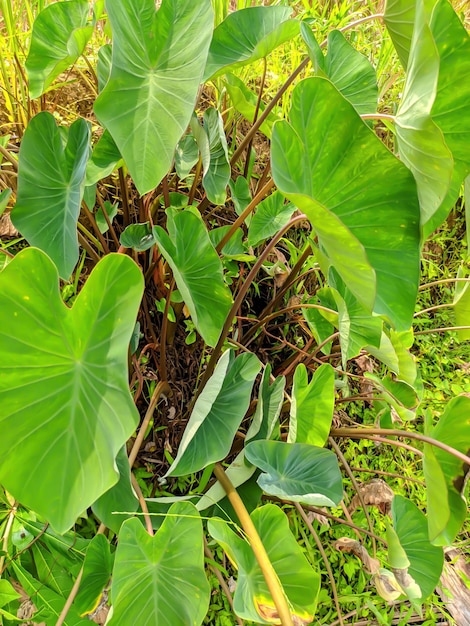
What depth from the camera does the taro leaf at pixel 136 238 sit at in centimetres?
96

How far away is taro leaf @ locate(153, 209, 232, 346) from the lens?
79 centimetres

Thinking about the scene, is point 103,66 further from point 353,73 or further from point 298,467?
point 298,467

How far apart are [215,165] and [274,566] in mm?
759

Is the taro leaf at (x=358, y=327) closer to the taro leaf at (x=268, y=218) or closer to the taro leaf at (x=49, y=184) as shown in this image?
the taro leaf at (x=268, y=218)

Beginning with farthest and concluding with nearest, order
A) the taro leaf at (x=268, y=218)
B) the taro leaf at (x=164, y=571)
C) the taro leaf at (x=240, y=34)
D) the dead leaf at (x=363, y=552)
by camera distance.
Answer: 1. the taro leaf at (x=268, y=218)
2. the taro leaf at (x=240, y=34)
3. the dead leaf at (x=363, y=552)
4. the taro leaf at (x=164, y=571)

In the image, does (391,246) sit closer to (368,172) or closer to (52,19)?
(368,172)

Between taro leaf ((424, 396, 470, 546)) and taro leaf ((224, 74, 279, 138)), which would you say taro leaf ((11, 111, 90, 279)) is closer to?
taro leaf ((224, 74, 279, 138))

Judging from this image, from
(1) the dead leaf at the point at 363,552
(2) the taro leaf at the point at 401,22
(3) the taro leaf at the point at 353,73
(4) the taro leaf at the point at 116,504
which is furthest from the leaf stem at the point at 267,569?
(3) the taro leaf at the point at 353,73

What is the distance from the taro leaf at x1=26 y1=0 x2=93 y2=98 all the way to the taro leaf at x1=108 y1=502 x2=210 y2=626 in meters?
0.76

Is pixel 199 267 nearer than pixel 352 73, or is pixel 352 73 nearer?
pixel 199 267

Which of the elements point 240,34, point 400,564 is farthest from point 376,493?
point 240,34

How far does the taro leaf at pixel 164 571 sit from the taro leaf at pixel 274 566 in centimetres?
4

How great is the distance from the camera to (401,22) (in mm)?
770

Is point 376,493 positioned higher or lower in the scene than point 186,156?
lower
